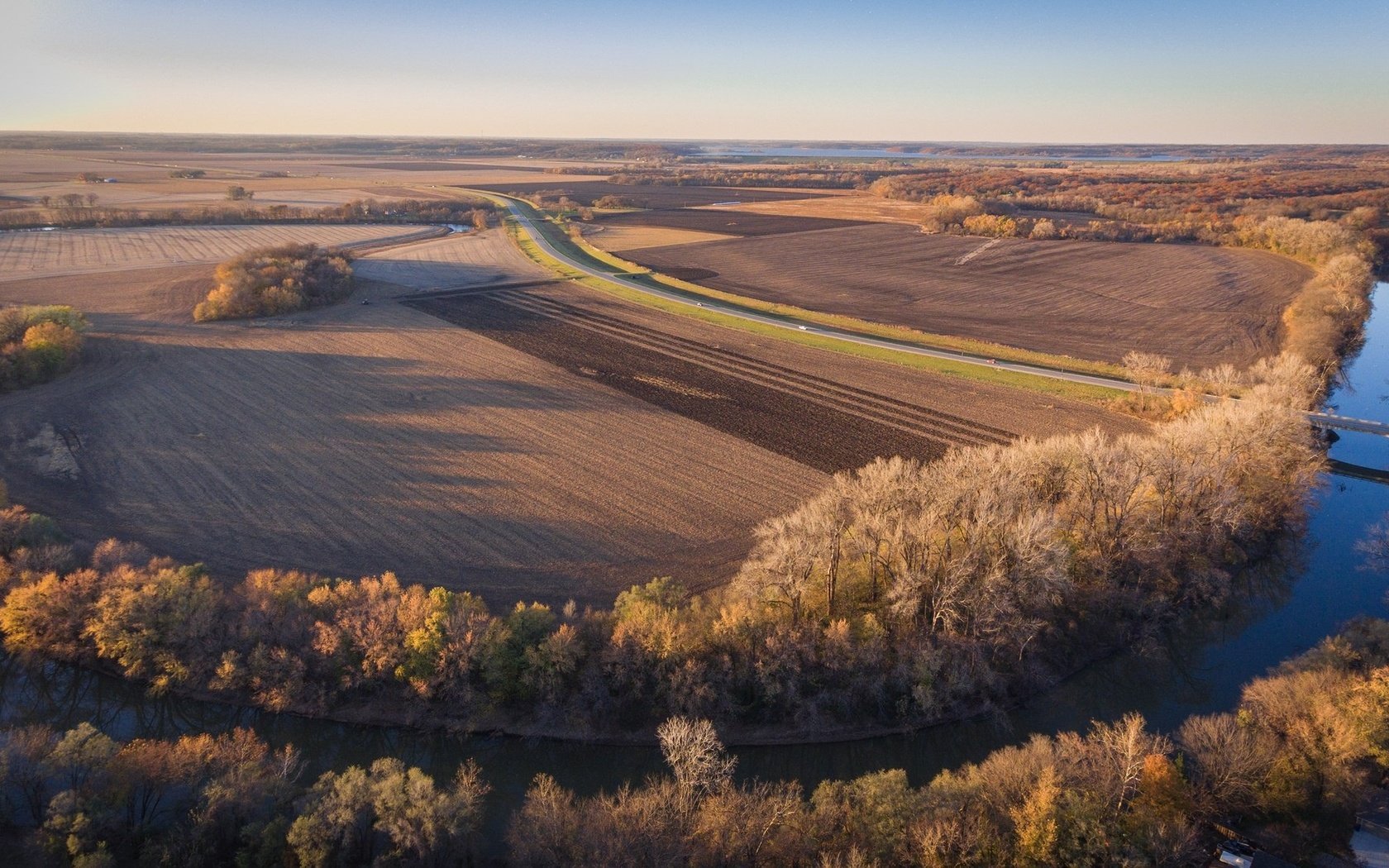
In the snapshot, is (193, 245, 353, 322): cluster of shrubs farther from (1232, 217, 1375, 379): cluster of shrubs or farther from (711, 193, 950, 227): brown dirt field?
(1232, 217, 1375, 379): cluster of shrubs

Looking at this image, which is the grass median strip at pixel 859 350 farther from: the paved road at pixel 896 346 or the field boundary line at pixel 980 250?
the field boundary line at pixel 980 250

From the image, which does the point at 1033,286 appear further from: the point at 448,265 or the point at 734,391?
the point at 448,265

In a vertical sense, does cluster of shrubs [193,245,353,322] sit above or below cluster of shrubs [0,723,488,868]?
above

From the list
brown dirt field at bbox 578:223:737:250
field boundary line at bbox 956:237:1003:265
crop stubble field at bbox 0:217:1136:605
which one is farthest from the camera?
brown dirt field at bbox 578:223:737:250

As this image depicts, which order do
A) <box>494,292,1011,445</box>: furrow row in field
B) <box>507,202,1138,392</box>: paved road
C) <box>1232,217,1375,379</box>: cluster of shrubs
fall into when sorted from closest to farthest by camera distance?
1. <box>494,292,1011,445</box>: furrow row in field
2. <box>507,202,1138,392</box>: paved road
3. <box>1232,217,1375,379</box>: cluster of shrubs

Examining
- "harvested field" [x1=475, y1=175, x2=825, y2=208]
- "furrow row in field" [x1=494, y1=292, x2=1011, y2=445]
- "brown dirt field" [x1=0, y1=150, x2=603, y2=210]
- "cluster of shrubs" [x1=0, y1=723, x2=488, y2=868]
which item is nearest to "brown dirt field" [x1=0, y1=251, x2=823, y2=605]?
"furrow row in field" [x1=494, y1=292, x2=1011, y2=445]

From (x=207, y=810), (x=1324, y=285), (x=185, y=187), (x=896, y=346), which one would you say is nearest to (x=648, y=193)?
(x=185, y=187)

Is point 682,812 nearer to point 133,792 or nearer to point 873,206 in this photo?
point 133,792
